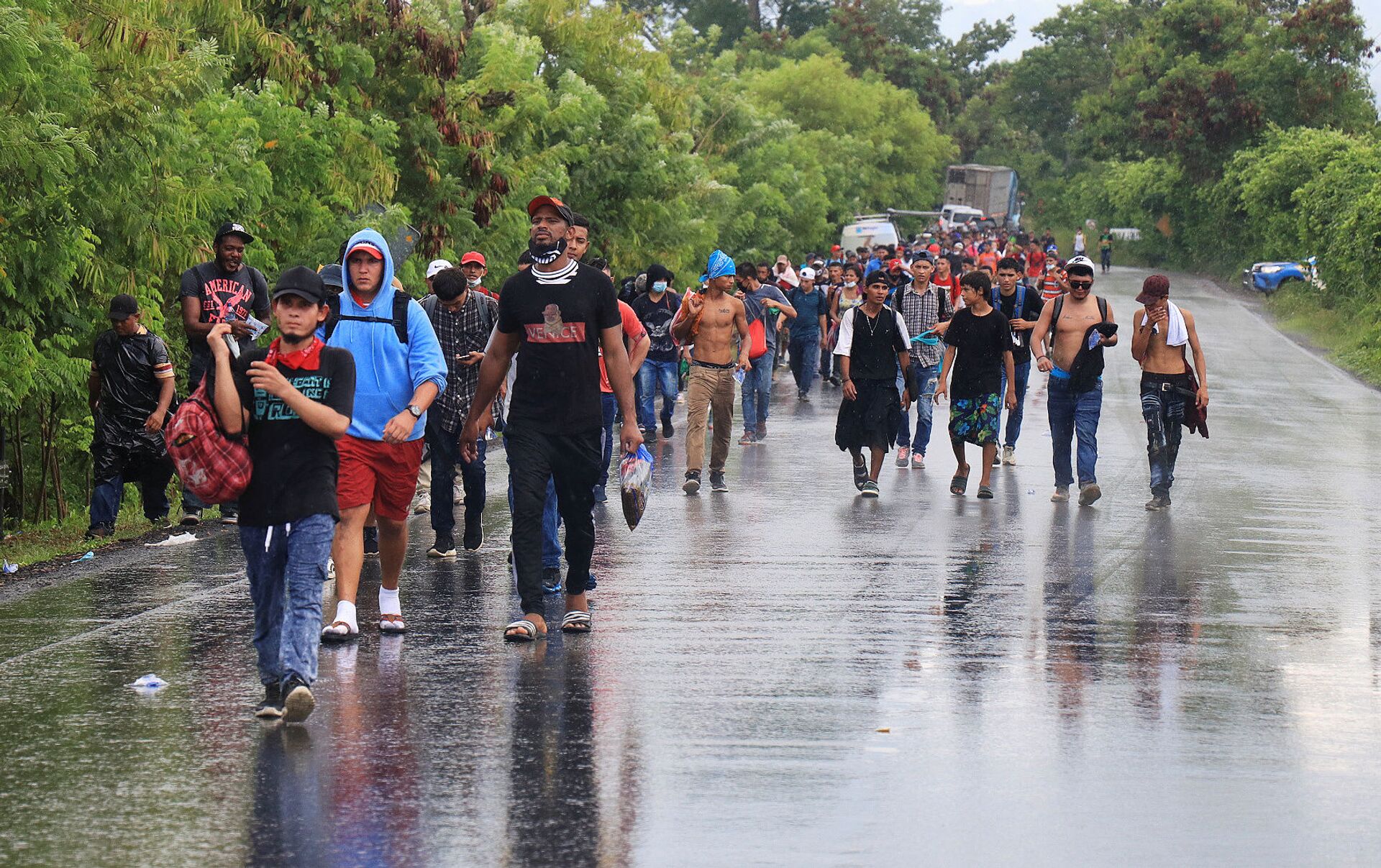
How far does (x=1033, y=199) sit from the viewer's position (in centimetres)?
10869

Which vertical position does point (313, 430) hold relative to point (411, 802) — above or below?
above

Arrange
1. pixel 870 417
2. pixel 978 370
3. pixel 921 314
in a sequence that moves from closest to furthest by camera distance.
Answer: pixel 978 370, pixel 870 417, pixel 921 314

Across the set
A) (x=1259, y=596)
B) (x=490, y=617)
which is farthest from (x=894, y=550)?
(x=490, y=617)

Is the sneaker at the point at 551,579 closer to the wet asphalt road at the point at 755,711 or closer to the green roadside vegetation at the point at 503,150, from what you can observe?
the wet asphalt road at the point at 755,711

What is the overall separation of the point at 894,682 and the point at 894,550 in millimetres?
3978

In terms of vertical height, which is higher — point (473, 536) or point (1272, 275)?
point (473, 536)

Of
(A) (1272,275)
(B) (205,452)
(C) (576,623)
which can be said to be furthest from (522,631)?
(A) (1272,275)

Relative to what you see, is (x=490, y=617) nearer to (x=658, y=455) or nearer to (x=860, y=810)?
(x=860, y=810)

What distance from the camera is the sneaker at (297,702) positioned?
6.67 metres

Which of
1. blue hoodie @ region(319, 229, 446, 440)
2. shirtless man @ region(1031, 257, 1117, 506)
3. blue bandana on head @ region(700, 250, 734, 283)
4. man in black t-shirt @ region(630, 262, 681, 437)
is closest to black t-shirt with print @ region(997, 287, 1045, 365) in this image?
shirtless man @ region(1031, 257, 1117, 506)

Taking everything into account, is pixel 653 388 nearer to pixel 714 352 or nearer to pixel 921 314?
pixel 921 314

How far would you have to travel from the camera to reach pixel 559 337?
835 centimetres

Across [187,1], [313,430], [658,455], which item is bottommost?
[658,455]

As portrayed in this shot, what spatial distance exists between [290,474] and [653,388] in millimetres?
12102
